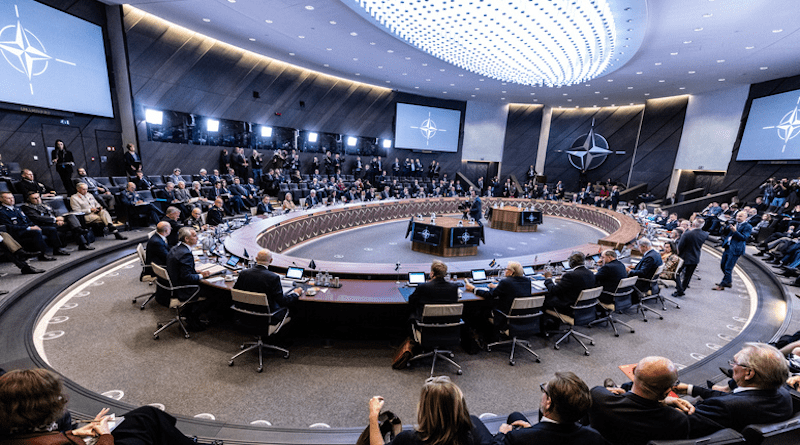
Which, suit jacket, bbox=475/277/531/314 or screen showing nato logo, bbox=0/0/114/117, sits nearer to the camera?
suit jacket, bbox=475/277/531/314

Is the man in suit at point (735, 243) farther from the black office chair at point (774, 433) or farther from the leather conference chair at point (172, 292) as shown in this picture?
the leather conference chair at point (172, 292)

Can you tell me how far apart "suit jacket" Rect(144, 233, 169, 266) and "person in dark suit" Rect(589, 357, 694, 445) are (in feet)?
16.0

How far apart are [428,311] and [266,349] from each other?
78.7 inches

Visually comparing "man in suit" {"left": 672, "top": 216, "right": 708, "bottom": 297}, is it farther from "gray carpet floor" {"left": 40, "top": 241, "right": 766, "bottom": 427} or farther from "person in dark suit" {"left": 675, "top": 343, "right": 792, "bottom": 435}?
"person in dark suit" {"left": 675, "top": 343, "right": 792, "bottom": 435}

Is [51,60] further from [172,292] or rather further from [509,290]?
[509,290]

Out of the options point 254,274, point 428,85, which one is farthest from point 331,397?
point 428,85

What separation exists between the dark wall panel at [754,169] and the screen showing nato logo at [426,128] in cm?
1344

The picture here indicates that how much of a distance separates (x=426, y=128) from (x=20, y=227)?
17.9 meters

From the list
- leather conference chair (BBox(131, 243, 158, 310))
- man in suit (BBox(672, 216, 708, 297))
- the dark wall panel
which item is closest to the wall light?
leather conference chair (BBox(131, 243, 158, 310))

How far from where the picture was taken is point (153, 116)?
10742mm

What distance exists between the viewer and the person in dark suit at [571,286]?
3906mm

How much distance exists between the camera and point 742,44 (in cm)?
884

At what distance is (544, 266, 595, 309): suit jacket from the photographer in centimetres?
390

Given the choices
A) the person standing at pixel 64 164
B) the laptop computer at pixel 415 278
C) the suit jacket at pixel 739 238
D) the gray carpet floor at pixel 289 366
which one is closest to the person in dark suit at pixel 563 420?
the gray carpet floor at pixel 289 366
